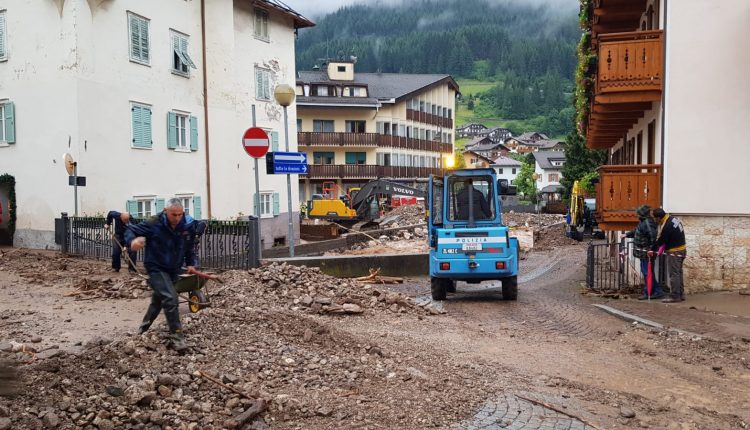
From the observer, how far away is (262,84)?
31.4 meters

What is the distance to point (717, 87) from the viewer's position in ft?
44.9

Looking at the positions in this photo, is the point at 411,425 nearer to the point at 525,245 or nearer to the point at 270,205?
the point at 525,245

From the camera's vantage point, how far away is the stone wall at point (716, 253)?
44.4 feet

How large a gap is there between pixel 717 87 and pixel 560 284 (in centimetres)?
577

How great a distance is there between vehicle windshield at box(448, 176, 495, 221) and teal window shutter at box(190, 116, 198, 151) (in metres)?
15.1

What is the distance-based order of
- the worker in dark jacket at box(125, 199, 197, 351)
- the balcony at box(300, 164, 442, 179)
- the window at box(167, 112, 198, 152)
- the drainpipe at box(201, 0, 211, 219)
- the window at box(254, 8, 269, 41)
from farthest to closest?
the balcony at box(300, 164, 442, 179)
the window at box(254, 8, 269, 41)
the drainpipe at box(201, 0, 211, 219)
the window at box(167, 112, 198, 152)
the worker in dark jacket at box(125, 199, 197, 351)

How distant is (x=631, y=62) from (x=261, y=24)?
21.0 m

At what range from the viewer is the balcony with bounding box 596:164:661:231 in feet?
48.0

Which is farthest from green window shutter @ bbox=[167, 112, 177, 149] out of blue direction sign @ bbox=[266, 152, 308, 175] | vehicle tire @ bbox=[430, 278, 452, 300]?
vehicle tire @ bbox=[430, 278, 452, 300]

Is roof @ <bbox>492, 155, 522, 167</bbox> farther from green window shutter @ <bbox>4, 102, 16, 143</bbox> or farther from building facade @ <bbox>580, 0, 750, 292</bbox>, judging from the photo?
Answer: building facade @ <bbox>580, 0, 750, 292</bbox>

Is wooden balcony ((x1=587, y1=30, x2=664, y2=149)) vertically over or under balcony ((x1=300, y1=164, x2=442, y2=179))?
over

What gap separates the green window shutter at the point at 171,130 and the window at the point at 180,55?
1.77 metres

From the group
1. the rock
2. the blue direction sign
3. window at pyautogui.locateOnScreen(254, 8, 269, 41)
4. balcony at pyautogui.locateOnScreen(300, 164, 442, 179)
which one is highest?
window at pyautogui.locateOnScreen(254, 8, 269, 41)

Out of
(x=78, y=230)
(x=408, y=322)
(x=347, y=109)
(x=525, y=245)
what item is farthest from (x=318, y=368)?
(x=347, y=109)
